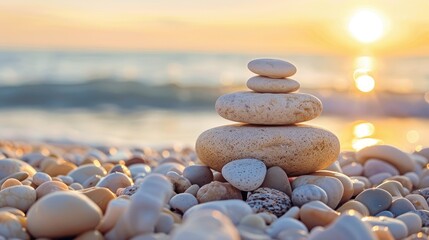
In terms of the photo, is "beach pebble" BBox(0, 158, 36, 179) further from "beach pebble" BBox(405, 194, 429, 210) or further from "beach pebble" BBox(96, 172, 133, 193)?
"beach pebble" BBox(405, 194, 429, 210)

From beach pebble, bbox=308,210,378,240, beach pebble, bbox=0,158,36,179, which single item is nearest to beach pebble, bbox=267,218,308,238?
beach pebble, bbox=308,210,378,240

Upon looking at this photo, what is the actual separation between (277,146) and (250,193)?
381 millimetres

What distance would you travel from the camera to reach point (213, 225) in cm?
200

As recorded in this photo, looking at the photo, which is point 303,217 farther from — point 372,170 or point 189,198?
point 372,170

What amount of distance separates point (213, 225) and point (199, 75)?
23683 mm

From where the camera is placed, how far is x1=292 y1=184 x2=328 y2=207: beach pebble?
10.5 ft

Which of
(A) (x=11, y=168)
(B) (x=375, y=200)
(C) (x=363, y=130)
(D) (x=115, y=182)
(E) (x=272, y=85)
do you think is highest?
(E) (x=272, y=85)

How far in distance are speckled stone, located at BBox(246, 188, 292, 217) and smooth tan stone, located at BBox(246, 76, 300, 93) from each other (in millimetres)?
714

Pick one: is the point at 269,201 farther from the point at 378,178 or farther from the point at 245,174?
the point at 378,178

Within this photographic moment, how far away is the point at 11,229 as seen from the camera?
262 cm

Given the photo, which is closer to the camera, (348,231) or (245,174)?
(348,231)

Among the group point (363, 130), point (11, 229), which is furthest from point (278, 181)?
point (363, 130)

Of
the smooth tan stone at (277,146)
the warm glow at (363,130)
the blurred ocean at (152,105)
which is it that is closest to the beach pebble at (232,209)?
the smooth tan stone at (277,146)

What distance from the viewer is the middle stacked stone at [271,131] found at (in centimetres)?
354
